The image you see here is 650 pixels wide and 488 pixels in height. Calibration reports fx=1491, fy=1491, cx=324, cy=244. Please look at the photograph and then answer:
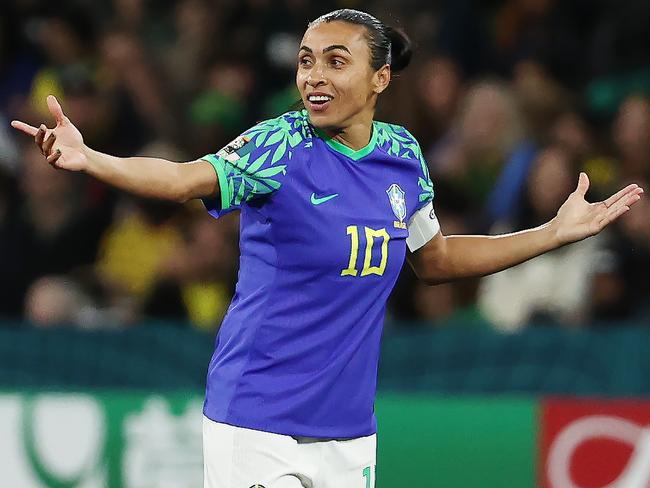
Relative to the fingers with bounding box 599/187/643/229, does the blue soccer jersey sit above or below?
below

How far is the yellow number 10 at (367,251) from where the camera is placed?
4.04 meters

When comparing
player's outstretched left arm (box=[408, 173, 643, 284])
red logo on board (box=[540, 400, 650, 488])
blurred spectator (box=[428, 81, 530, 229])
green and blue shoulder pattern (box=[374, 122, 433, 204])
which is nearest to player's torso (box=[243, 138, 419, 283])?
green and blue shoulder pattern (box=[374, 122, 433, 204])

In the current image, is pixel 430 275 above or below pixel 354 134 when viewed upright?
below

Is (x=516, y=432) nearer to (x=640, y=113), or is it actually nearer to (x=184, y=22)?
(x=640, y=113)

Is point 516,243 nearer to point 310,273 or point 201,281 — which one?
point 310,273

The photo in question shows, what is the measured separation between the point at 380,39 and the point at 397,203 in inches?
18.5

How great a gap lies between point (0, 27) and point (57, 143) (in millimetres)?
6421

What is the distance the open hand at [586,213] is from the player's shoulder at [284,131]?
933 millimetres

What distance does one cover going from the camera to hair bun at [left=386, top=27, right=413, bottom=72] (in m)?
4.39

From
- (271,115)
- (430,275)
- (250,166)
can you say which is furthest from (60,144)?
(271,115)

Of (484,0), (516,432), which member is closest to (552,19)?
(484,0)

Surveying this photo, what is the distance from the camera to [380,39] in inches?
167

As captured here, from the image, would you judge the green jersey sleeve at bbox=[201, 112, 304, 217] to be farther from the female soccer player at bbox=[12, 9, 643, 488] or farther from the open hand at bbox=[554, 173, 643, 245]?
the open hand at bbox=[554, 173, 643, 245]

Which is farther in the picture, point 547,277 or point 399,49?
point 547,277
